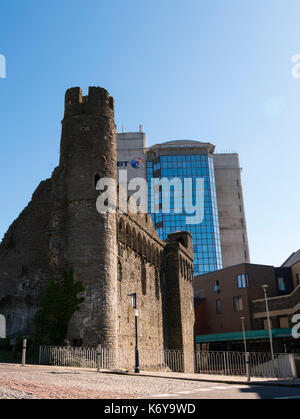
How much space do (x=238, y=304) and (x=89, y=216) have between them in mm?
38182

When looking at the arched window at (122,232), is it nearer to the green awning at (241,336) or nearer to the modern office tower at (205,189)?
the green awning at (241,336)

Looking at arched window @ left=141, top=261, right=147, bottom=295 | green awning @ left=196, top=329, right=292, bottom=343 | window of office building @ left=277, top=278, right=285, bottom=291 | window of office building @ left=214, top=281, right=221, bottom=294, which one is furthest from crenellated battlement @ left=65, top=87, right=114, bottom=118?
window of office building @ left=277, top=278, right=285, bottom=291

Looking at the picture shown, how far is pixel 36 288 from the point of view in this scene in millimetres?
25203

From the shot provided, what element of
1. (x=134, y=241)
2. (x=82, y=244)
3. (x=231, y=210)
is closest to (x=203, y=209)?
(x=231, y=210)

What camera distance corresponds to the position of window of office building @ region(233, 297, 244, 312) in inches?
2241

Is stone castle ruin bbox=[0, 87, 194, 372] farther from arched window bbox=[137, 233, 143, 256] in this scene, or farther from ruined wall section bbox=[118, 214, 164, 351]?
arched window bbox=[137, 233, 143, 256]

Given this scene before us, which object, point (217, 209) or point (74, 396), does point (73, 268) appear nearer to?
point (74, 396)

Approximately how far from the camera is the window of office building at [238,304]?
56.9m

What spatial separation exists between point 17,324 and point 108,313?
230 inches

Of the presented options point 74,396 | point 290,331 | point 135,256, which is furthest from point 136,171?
point 74,396

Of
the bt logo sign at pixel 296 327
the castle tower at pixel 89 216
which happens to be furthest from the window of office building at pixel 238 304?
the castle tower at pixel 89 216

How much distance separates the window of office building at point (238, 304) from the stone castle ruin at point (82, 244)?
94.2ft

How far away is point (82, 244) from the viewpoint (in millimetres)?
23797

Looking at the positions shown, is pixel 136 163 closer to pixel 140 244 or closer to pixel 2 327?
pixel 140 244
